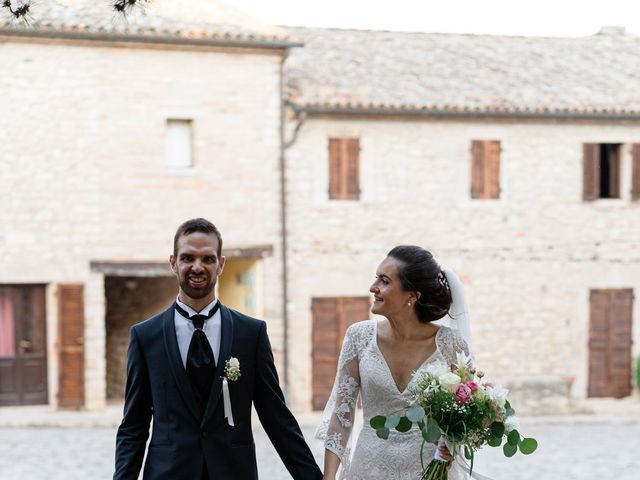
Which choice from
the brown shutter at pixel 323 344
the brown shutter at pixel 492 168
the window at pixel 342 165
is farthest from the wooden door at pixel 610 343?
the window at pixel 342 165

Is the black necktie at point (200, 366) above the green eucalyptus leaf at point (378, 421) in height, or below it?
above

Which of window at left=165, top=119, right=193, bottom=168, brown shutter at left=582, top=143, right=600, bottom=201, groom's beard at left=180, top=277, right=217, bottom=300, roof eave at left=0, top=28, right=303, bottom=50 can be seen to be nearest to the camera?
groom's beard at left=180, top=277, right=217, bottom=300

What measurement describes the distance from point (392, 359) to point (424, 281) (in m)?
0.37

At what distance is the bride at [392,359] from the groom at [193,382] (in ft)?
1.61

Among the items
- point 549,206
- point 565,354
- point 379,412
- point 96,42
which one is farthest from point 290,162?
point 379,412

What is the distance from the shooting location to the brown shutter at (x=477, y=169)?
15875 millimetres

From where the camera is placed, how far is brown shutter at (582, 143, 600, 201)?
53.7 ft

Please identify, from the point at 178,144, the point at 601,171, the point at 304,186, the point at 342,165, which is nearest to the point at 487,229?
the point at 342,165

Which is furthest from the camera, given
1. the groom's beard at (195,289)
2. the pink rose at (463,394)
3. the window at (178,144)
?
the window at (178,144)

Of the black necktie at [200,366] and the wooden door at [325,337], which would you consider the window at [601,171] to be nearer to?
the wooden door at [325,337]

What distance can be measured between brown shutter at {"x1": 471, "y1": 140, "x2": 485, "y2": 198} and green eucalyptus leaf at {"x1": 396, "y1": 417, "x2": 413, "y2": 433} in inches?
493

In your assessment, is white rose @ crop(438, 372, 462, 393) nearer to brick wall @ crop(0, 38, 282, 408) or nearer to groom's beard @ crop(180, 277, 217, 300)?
groom's beard @ crop(180, 277, 217, 300)

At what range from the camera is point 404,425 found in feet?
12.1

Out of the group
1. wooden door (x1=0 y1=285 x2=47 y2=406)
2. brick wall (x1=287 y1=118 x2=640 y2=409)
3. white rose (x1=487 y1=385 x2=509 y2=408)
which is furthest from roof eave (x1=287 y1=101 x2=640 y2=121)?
white rose (x1=487 y1=385 x2=509 y2=408)
